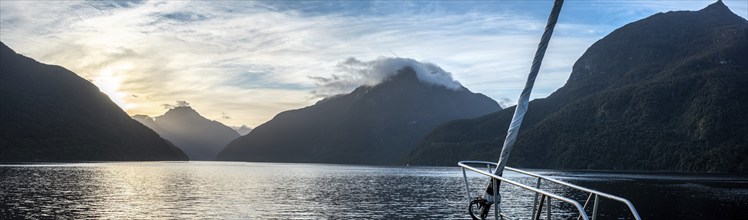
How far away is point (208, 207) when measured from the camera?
73.4 m

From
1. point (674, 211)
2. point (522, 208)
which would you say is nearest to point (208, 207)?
point (522, 208)

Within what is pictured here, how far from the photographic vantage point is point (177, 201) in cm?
8250

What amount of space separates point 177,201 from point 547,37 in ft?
256

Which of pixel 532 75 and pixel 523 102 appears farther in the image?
pixel 523 102

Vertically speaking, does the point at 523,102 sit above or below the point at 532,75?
below

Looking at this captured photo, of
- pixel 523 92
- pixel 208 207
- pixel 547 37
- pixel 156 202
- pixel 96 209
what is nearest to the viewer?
pixel 547 37

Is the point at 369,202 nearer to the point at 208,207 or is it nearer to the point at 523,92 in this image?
the point at 208,207

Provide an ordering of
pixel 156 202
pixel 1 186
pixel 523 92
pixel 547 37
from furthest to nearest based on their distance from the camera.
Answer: pixel 1 186
pixel 156 202
pixel 523 92
pixel 547 37

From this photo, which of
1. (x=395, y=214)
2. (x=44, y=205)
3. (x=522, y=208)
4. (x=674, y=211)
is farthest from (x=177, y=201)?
(x=674, y=211)

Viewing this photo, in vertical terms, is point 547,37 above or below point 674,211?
above

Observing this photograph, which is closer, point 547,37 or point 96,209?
point 547,37

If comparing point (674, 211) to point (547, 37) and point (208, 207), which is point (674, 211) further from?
point (547, 37)

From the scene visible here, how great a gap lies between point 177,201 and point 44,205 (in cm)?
1753

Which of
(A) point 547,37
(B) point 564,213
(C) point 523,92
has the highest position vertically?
(A) point 547,37
